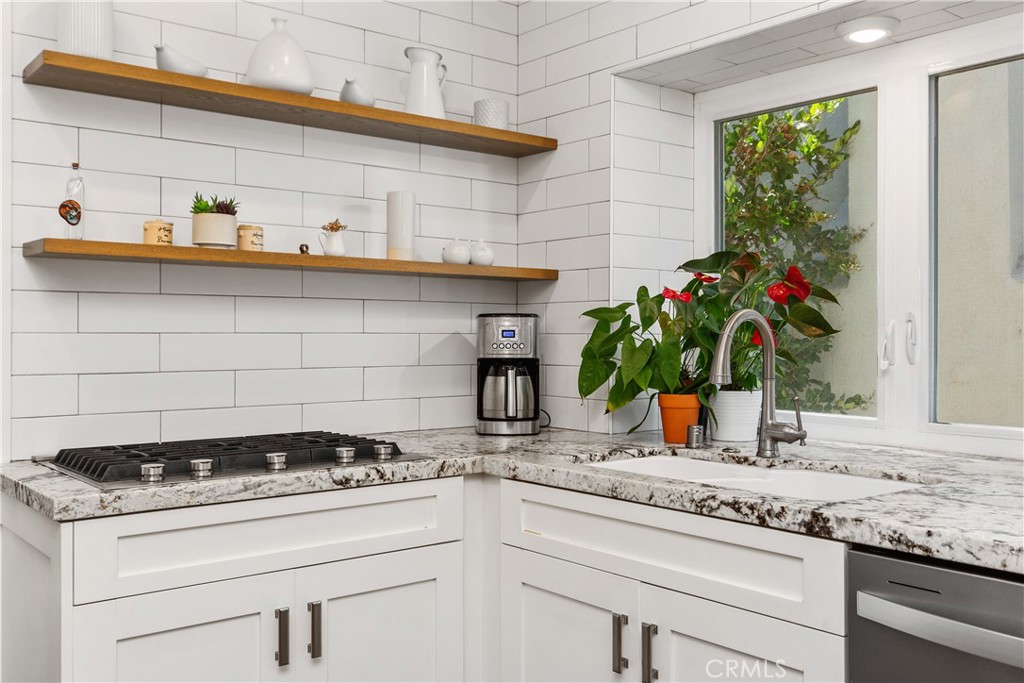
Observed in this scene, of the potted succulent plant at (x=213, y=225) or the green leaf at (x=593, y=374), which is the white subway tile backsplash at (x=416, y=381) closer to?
the green leaf at (x=593, y=374)

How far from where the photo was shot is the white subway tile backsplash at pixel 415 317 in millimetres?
2693

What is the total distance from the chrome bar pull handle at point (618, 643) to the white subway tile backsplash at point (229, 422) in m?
1.14

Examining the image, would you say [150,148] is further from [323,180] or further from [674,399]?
[674,399]

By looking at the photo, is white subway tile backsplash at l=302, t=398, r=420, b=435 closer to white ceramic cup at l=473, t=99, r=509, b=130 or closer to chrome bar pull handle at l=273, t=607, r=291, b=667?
chrome bar pull handle at l=273, t=607, r=291, b=667

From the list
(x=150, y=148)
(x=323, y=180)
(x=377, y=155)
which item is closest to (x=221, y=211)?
(x=150, y=148)

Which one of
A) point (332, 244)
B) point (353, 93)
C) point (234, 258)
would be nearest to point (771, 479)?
point (332, 244)

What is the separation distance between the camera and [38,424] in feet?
6.98

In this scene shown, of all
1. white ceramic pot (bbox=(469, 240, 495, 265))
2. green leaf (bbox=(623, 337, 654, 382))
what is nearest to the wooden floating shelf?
white ceramic pot (bbox=(469, 240, 495, 265))

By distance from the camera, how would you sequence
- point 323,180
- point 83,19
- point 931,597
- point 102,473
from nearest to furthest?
point 931,597
point 102,473
point 83,19
point 323,180

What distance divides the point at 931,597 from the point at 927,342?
1137mm

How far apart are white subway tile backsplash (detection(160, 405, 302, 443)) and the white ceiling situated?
1454mm

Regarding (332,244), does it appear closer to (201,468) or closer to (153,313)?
(153,313)

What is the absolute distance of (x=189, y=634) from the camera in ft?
5.80

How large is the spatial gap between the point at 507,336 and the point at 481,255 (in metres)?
0.28
